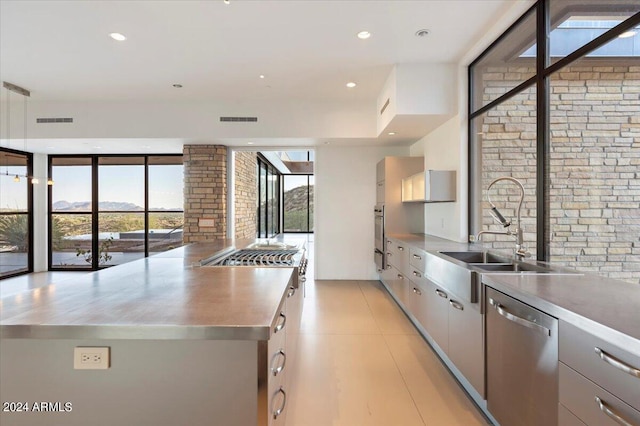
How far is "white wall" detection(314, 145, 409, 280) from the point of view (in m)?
5.54

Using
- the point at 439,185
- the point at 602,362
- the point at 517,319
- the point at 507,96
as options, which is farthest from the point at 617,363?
the point at 439,185

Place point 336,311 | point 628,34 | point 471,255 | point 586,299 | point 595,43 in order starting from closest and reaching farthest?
1. point 586,299
2. point 628,34
3. point 595,43
4. point 471,255
5. point 336,311

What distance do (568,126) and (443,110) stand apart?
4.72 ft

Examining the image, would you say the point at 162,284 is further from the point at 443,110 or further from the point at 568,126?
the point at 443,110

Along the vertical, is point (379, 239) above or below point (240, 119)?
below

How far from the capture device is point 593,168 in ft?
7.17

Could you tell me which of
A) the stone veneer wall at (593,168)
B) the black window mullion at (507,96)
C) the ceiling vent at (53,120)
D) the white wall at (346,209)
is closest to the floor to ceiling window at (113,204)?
Result: the ceiling vent at (53,120)

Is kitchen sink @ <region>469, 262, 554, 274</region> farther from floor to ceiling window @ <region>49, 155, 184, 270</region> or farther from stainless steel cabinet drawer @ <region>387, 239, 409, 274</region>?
floor to ceiling window @ <region>49, 155, 184, 270</region>

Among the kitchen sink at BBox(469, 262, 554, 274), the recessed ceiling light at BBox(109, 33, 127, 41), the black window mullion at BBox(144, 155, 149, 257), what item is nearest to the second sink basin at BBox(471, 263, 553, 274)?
the kitchen sink at BBox(469, 262, 554, 274)

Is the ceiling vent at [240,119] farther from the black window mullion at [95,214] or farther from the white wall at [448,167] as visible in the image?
the black window mullion at [95,214]

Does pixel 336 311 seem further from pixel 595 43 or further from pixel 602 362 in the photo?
pixel 595 43

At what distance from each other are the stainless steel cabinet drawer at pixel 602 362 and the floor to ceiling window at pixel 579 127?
1150mm

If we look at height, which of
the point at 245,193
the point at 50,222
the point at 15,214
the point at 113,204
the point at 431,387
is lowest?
the point at 431,387

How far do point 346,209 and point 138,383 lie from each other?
4669 mm
